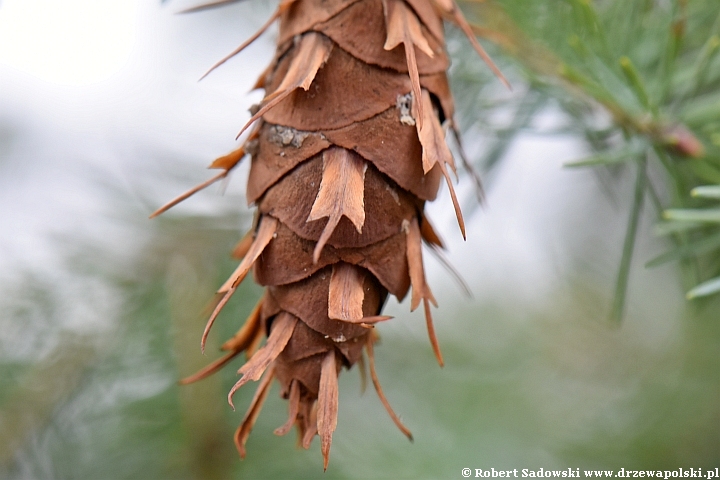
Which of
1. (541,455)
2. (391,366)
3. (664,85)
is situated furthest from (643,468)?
(664,85)

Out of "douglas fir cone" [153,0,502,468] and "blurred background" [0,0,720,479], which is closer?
"douglas fir cone" [153,0,502,468]

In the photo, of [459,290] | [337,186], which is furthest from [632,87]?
[459,290]

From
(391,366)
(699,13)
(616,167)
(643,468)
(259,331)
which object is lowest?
(643,468)

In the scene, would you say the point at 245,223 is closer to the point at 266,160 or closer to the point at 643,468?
the point at 266,160

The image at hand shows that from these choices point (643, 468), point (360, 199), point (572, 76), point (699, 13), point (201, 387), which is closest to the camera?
point (360, 199)

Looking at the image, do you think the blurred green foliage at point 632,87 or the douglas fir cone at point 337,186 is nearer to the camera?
the douglas fir cone at point 337,186

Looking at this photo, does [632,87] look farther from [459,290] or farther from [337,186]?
[459,290]
